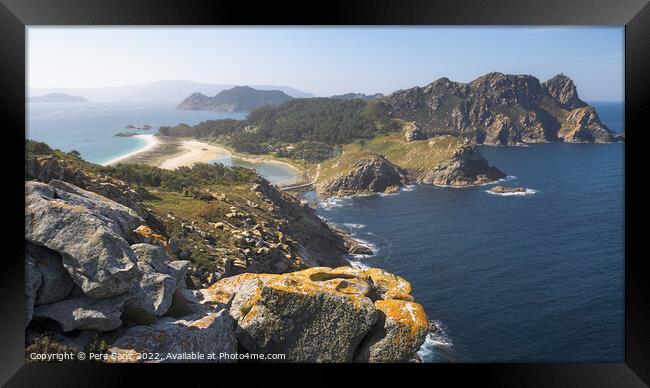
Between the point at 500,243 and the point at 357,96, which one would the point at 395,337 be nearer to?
the point at 357,96

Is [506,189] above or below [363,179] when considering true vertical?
below

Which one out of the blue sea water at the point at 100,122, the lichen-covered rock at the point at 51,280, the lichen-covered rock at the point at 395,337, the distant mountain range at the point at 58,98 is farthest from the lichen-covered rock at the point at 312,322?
the blue sea water at the point at 100,122

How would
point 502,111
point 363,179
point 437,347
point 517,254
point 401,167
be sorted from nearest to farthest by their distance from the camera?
point 437,347
point 363,179
point 517,254
point 502,111
point 401,167

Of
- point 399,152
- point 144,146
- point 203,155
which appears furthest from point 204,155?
point 399,152

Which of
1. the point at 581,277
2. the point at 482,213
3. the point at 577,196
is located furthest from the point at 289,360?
the point at 577,196

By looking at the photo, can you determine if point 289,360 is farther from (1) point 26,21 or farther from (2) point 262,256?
(1) point 26,21

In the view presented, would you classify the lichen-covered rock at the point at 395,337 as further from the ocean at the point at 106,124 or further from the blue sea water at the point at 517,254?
the ocean at the point at 106,124
